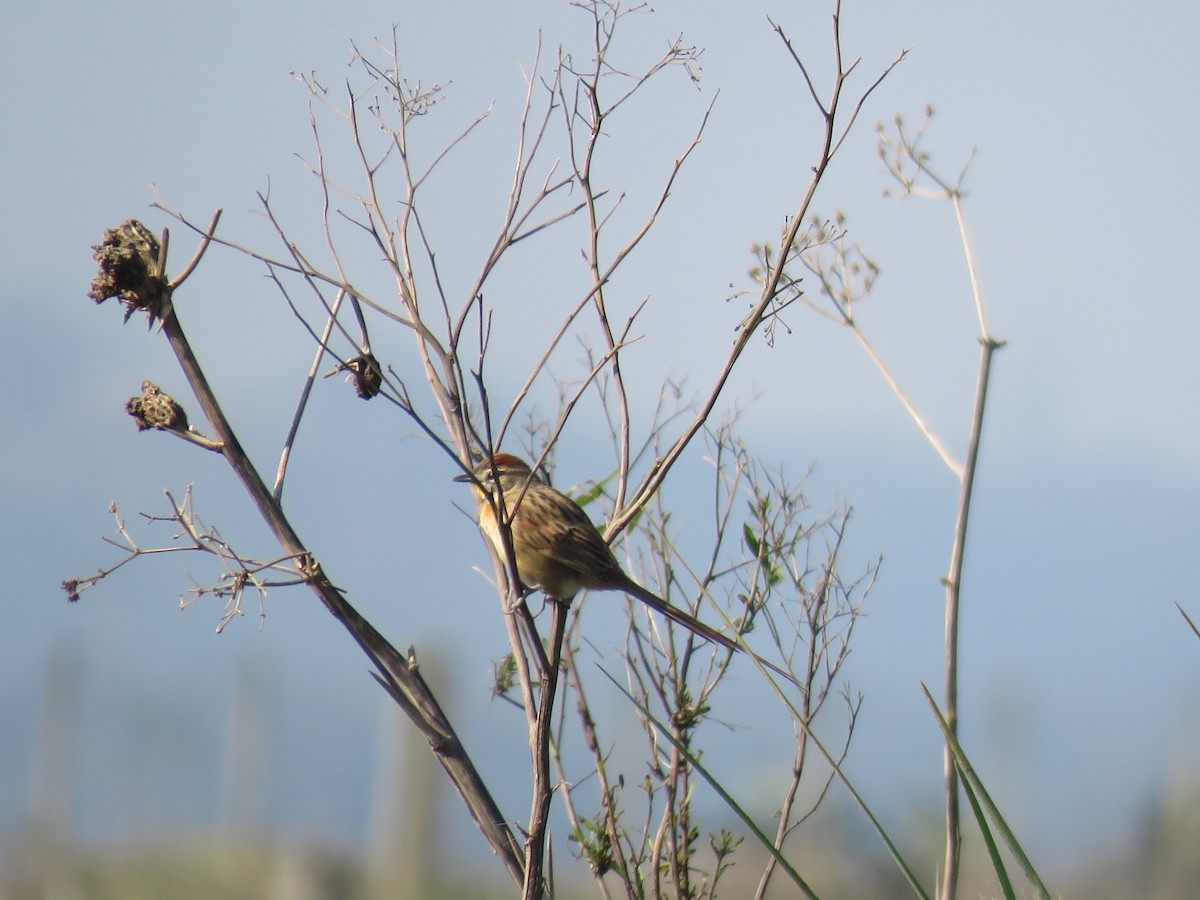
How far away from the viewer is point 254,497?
177 cm

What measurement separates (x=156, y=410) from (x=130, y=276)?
0.65 ft

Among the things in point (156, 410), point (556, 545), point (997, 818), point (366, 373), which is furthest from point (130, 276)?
point (556, 545)

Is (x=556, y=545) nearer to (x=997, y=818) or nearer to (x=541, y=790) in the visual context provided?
(x=541, y=790)

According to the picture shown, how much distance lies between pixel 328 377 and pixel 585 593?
1259 millimetres

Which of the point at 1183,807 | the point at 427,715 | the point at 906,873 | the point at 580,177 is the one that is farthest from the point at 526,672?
the point at 1183,807

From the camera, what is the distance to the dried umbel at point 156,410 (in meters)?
1.79

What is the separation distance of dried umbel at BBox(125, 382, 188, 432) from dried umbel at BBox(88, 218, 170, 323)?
0.11m

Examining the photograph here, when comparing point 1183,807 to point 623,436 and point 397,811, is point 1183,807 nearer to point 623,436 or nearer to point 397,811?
point 397,811

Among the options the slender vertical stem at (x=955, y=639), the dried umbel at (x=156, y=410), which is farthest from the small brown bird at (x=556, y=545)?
the dried umbel at (x=156, y=410)

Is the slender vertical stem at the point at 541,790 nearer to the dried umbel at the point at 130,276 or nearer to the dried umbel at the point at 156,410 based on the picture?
the dried umbel at the point at 156,410

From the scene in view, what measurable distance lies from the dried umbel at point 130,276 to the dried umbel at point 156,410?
110 millimetres

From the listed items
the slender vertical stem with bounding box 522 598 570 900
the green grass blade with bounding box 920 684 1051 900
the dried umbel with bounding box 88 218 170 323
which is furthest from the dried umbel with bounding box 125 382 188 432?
the green grass blade with bounding box 920 684 1051 900

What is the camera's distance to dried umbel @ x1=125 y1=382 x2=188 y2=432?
1.79m

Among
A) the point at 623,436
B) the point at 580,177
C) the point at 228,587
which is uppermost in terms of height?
the point at 580,177
